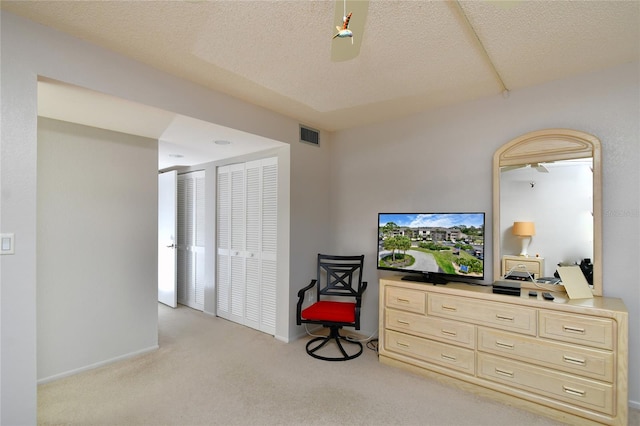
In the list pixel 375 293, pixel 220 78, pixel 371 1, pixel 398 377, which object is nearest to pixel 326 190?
pixel 375 293

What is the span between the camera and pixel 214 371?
2.79 meters

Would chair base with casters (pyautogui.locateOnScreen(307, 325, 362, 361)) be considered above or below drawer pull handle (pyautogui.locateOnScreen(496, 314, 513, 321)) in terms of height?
below

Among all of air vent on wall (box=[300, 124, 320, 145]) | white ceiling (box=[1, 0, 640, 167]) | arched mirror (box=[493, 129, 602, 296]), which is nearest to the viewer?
white ceiling (box=[1, 0, 640, 167])

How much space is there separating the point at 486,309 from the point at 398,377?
949 millimetres

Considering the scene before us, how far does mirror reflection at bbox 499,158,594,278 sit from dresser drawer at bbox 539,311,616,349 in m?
0.50

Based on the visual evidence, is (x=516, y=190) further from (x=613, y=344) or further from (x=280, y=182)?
(x=280, y=182)

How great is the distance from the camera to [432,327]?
2703 mm

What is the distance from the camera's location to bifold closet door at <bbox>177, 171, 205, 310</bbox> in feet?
15.2

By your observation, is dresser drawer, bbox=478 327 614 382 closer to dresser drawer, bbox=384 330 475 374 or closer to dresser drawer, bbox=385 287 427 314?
dresser drawer, bbox=384 330 475 374

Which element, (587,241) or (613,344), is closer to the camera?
(613,344)

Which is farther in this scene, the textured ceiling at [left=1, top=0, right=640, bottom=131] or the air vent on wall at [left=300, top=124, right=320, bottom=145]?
the air vent on wall at [left=300, top=124, right=320, bottom=145]

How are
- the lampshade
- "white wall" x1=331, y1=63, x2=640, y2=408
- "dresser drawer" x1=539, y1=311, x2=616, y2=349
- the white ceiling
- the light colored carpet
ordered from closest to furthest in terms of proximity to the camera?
the white ceiling → "dresser drawer" x1=539, y1=311, x2=616, y2=349 → the light colored carpet → "white wall" x1=331, y1=63, x2=640, y2=408 → the lampshade

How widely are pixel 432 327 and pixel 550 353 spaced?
82 centimetres

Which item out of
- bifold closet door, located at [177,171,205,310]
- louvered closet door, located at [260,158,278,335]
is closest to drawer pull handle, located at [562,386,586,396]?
louvered closet door, located at [260,158,278,335]
